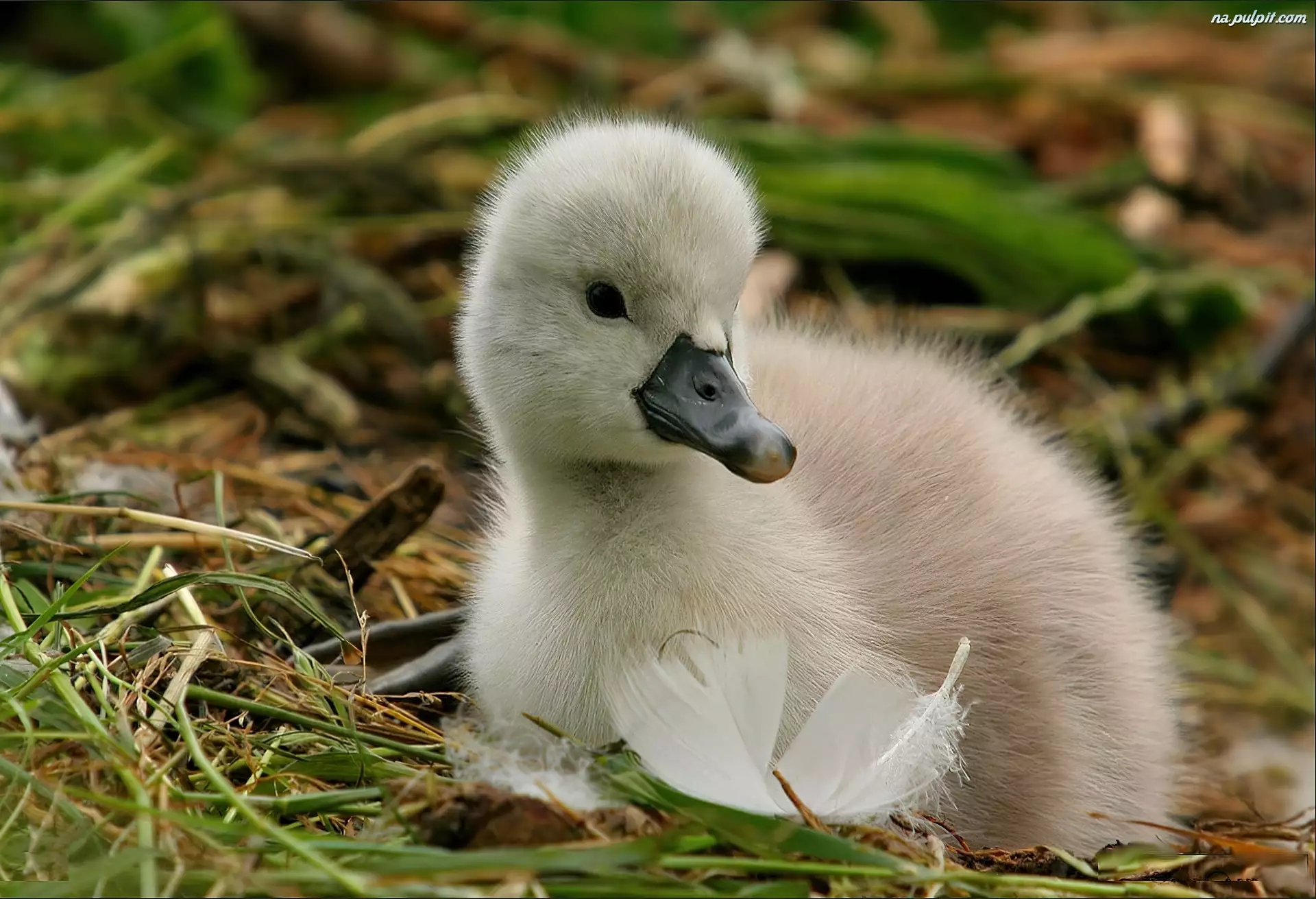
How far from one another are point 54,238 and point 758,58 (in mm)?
2490

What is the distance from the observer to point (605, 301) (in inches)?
80.7

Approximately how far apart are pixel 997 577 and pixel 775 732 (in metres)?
0.59

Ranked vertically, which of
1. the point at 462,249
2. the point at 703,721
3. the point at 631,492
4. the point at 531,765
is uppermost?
the point at 462,249

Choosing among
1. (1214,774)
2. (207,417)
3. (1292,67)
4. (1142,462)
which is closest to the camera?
(1214,774)

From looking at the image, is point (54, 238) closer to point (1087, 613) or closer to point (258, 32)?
point (258, 32)

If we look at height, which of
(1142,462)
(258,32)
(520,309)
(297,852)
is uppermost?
(258,32)

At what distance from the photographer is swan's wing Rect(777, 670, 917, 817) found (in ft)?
6.26

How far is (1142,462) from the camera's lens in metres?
3.72

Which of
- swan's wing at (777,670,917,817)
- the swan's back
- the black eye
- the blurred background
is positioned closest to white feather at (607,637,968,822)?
swan's wing at (777,670,917,817)

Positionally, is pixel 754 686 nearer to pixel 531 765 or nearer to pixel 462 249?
pixel 531 765

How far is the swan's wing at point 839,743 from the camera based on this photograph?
1.91 metres

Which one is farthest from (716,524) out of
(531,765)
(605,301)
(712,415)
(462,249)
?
(462,249)

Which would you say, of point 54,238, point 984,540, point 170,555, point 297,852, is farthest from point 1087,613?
point 54,238

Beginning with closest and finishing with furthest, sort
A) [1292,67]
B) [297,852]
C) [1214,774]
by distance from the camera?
[297,852], [1214,774], [1292,67]
